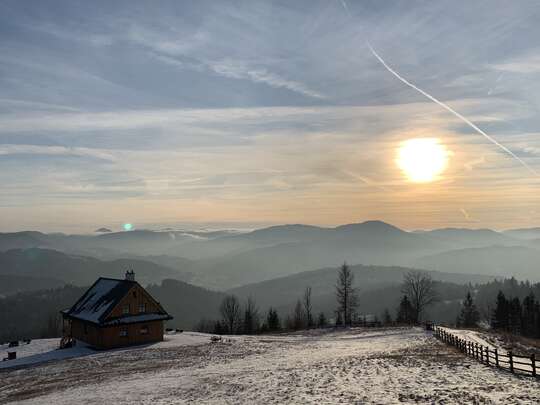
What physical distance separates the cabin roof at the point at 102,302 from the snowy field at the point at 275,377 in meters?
7.47

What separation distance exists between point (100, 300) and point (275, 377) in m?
37.7

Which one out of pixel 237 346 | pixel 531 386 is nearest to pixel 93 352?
pixel 237 346

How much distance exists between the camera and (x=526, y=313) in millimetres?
111938

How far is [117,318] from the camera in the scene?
5178 cm

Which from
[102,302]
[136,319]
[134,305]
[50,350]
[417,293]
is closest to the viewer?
[50,350]

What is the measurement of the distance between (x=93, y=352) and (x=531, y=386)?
4497 cm

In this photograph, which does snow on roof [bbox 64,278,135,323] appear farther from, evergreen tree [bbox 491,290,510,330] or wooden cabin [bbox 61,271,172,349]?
evergreen tree [bbox 491,290,510,330]

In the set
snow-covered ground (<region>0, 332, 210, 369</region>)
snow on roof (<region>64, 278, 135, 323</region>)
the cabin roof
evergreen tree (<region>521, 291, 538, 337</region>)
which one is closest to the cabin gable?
the cabin roof

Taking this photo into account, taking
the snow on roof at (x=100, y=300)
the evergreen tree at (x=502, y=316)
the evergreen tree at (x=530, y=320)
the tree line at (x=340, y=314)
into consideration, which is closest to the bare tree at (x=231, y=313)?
the tree line at (x=340, y=314)

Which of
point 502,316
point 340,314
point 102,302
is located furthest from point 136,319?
point 502,316

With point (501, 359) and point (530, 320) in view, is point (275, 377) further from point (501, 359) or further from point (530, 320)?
point (530, 320)

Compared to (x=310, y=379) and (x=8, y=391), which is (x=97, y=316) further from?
(x=310, y=379)

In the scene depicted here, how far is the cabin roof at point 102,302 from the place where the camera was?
52.3 m

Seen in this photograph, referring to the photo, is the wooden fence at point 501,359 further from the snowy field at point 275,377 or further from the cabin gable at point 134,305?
the cabin gable at point 134,305
